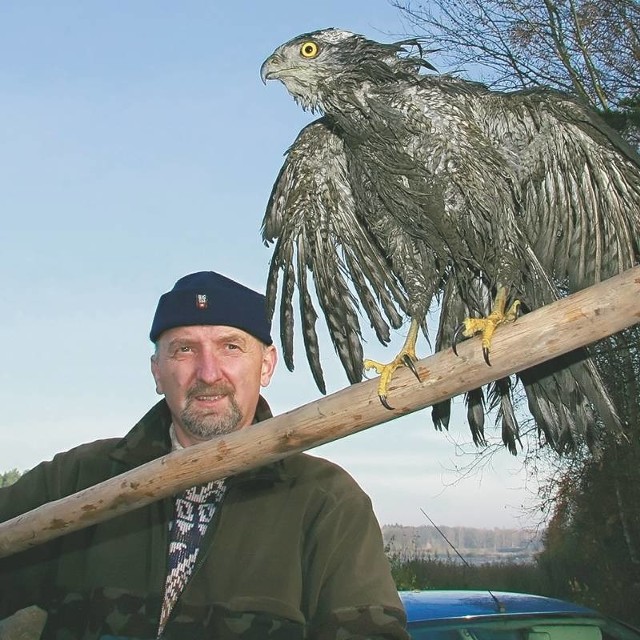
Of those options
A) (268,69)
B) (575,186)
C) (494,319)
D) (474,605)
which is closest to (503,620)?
(474,605)

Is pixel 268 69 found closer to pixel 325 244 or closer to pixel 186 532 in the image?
pixel 325 244

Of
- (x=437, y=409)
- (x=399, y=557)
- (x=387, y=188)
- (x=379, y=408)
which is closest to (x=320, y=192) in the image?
(x=387, y=188)

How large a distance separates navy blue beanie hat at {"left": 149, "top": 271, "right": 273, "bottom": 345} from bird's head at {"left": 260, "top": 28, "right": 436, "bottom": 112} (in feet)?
4.58

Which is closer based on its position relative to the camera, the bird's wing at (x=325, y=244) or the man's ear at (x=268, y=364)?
the man's ear at (x=268, y=364)

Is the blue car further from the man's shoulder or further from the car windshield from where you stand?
the man's shoulder

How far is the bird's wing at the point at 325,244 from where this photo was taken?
4215mm

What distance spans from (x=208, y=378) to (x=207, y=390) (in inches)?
1.6

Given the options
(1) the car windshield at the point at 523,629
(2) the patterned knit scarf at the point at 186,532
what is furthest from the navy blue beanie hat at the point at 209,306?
(1) the car windshield at the point at 523,629

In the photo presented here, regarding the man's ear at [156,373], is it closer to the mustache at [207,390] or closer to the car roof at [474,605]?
the mustache at [207,390]

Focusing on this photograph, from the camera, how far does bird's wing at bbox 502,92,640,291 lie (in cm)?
369

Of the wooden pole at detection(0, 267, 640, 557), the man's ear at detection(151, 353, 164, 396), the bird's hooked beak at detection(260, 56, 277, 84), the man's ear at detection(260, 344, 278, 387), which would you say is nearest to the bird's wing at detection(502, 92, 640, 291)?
the bird's hooked beak at detection(260, 56, 277, 84)

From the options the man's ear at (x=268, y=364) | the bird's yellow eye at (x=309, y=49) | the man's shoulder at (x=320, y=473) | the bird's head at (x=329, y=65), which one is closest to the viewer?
the man's shoulder at (x=320, y=473)

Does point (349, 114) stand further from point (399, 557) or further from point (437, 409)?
point (399, 557)

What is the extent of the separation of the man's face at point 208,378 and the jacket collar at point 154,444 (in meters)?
0.06
